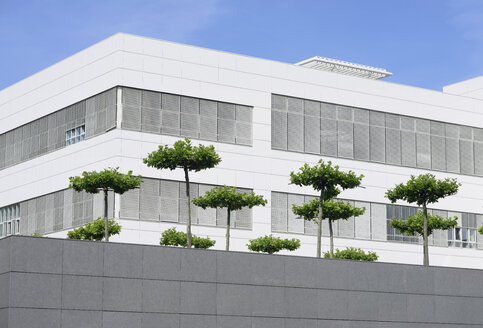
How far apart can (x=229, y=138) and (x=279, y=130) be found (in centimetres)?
352

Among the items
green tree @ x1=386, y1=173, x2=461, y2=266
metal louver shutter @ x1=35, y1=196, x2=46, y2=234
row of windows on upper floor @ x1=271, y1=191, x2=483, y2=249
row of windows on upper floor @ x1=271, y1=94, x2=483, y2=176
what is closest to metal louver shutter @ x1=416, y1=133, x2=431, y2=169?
row of windows on upper floor @ x1=271, y1=94, x2=483, y2=176

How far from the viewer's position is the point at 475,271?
38688 millimetres

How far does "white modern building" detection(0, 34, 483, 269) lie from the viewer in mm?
45956

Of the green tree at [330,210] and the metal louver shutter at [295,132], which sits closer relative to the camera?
the green tree at [330,210]

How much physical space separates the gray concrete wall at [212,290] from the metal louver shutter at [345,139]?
15591 mm

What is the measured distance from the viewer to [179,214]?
1827 inches

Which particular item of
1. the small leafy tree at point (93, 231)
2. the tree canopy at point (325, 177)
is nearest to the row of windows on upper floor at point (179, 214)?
the small leafy tree at point (93, 231)

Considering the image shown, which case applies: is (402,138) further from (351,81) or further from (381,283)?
(381,283)

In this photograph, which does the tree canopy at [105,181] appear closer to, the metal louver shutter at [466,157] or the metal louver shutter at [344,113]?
the metal louver shutter at [344,113]

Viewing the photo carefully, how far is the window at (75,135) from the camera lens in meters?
47.8

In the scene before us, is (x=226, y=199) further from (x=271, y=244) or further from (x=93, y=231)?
(x=93, y=231)

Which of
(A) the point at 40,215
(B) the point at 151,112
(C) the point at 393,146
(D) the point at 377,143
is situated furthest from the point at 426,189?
(A) the point at 40,215

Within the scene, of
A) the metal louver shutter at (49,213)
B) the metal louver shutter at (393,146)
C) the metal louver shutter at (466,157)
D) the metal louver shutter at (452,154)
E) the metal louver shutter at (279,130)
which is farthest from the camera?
the metal louver shutter at (466,157)

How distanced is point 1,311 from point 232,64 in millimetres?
24679
